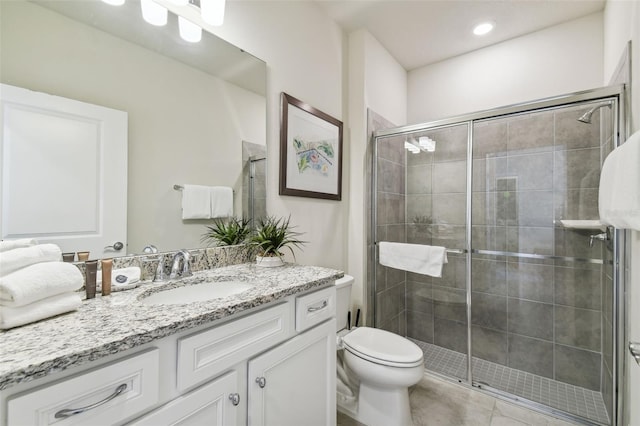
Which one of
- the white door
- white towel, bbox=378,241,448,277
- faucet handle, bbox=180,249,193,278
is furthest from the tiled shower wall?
the white door

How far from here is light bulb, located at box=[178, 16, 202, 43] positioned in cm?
125

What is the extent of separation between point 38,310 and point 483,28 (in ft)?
9.70

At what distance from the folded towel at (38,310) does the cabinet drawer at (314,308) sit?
2.24 feet

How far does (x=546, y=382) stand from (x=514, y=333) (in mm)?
341

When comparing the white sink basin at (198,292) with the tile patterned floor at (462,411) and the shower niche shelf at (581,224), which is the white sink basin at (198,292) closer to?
the tile patterned floor at (462,411)

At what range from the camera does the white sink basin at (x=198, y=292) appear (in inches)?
41.0

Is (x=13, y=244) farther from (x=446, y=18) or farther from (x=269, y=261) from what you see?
(x=446, y=18)

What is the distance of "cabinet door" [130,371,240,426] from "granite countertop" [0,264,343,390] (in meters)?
0.19

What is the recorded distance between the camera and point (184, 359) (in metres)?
0.74

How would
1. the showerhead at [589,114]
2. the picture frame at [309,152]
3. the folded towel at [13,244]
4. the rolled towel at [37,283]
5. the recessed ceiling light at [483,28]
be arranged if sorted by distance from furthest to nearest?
the recessed ceiling light at [483,28] → the picture frame at [309,152] → the showerhead at [589,114] → the folded towel at [13,244] → the rolled towel at [37,283]

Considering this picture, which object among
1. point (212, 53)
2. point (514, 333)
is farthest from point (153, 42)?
point (514, 333)

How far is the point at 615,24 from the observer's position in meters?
1.64

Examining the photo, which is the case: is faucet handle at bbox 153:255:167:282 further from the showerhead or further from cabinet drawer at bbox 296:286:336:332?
the showerhead

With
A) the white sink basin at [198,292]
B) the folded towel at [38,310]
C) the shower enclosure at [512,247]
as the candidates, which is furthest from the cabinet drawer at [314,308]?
the shower enclosure at [512,247]
